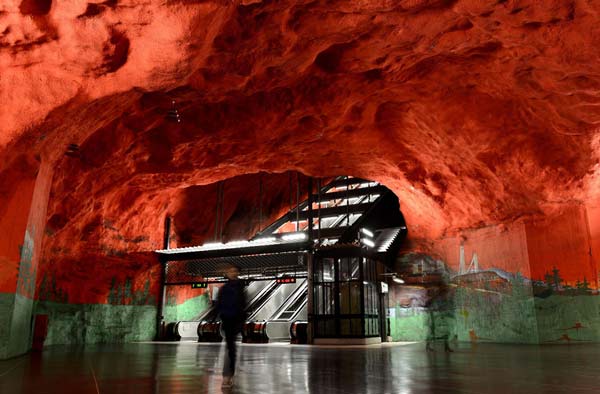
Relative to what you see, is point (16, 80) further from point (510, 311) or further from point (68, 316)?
point (510, 311)

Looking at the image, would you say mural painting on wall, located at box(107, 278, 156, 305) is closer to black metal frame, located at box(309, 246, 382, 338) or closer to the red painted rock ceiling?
the red painted rock ceiling

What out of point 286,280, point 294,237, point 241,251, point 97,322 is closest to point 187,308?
point 97,322

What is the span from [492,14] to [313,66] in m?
3.99

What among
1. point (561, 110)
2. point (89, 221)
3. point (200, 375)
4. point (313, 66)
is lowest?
point (200, 375)

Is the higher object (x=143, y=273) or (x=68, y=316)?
(x=143, y=273)

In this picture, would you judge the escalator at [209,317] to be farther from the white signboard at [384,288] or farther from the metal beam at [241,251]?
the white signboard at [384,288]

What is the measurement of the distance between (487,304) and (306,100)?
952cm

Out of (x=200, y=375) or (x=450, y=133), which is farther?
(x=450, y=133)

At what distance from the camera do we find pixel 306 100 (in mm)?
11266

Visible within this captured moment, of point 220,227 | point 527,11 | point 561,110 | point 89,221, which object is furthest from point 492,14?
point 220,227

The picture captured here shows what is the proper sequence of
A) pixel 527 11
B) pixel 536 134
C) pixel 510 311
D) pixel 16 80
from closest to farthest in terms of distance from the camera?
pixel 16 80
pixel 527 11
pixel 536 134
pixel 510 311

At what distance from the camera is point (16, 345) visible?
28.7 feet

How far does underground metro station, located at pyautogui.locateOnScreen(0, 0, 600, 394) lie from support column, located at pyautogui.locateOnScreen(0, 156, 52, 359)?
5 cm

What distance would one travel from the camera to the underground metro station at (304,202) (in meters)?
6.25
